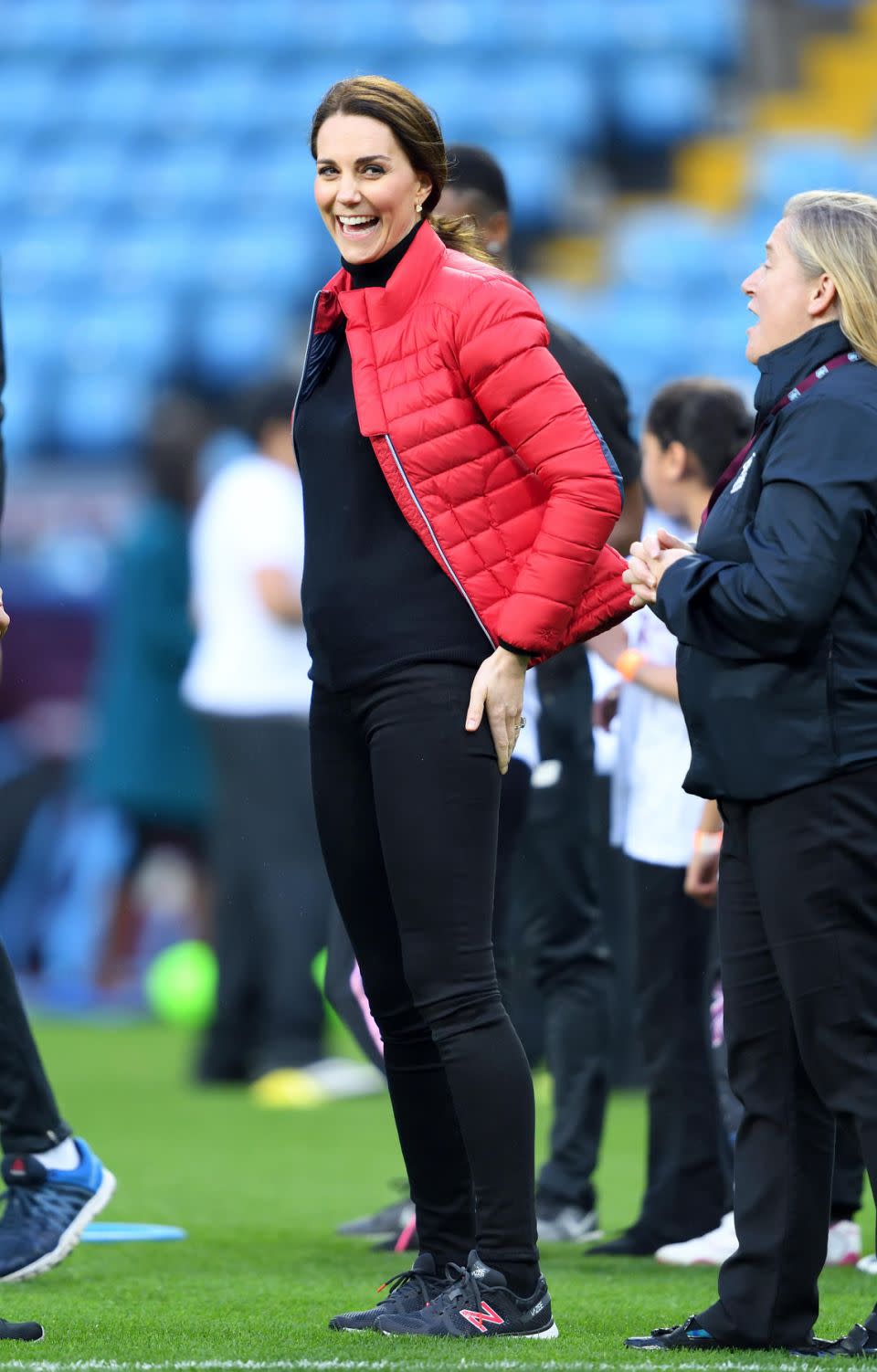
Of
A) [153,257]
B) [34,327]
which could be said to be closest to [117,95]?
[153,257]

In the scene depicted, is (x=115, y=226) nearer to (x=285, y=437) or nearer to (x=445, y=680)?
(x=285, y=437)

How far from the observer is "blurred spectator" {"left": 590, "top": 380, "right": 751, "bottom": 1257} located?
174 inches

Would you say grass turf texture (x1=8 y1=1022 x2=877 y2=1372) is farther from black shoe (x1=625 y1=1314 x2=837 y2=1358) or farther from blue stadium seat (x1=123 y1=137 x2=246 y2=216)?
blue stadium seat (x1=123 y1=137 x2=246 y2=216)

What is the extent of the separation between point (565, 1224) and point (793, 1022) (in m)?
1.62

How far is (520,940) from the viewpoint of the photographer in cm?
506

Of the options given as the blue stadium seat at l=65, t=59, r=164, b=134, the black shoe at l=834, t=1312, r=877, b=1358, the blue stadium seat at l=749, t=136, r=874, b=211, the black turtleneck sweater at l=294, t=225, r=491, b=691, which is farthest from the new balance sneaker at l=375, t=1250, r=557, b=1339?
the blue stadium seat at l=65, t=59, r=164, b=134

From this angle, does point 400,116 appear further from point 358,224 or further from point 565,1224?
point 565,1224

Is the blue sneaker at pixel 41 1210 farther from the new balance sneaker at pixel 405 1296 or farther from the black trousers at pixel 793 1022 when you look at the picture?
the black trousers at pixel 793 1022

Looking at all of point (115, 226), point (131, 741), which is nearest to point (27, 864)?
point (131, 741)

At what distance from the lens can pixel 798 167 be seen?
15062 mm

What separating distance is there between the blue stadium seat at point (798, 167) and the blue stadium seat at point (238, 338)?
3.46 metres

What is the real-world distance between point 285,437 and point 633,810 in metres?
3.36

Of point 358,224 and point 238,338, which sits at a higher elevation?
point 358,224

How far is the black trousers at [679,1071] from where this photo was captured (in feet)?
14.5
